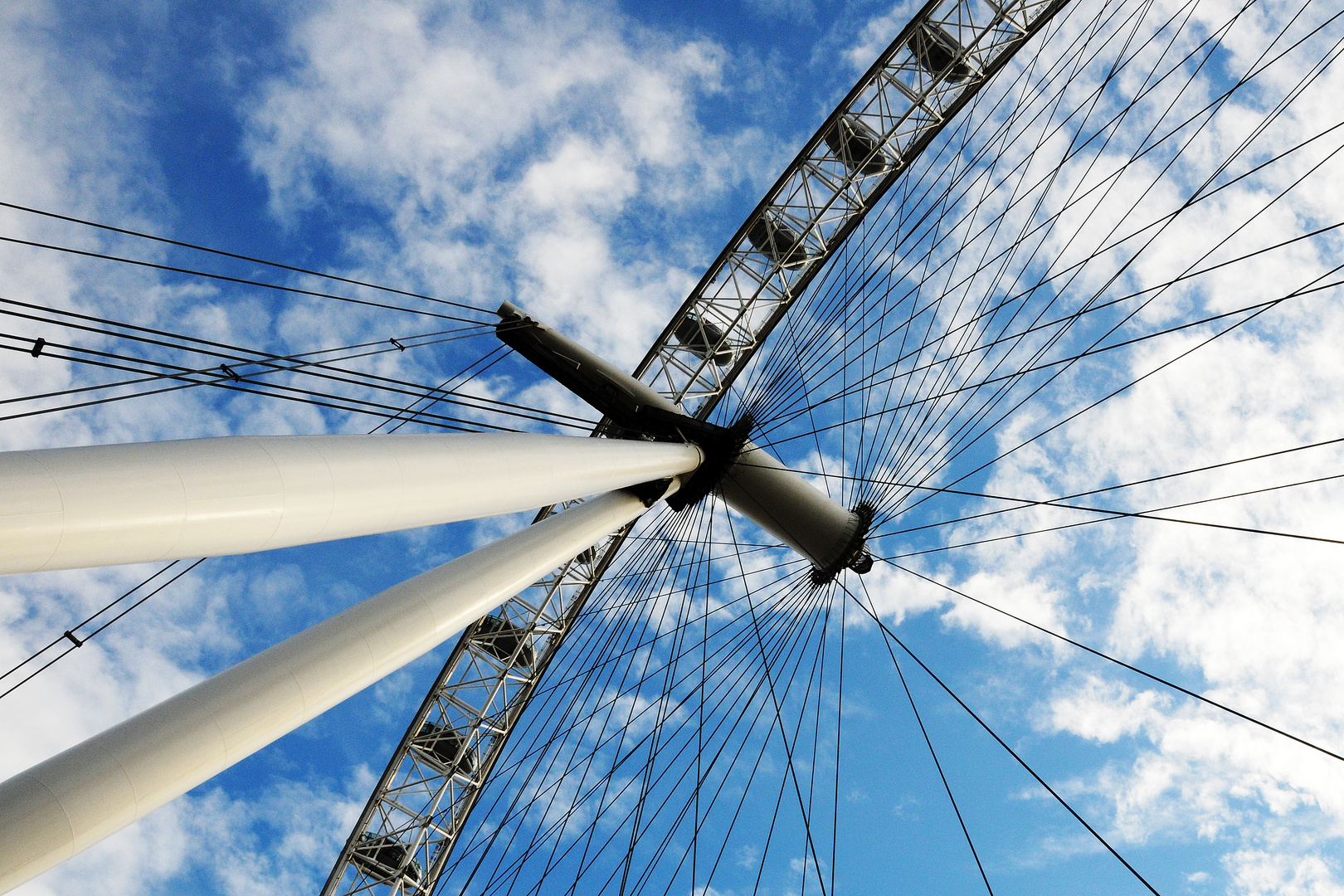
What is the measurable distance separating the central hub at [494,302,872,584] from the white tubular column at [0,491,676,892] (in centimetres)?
561

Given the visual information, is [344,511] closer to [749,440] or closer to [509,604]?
[749,440]

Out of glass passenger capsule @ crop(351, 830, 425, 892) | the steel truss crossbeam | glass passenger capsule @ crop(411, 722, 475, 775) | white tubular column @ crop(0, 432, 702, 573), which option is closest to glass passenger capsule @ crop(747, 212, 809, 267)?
the steel truss crossbeam

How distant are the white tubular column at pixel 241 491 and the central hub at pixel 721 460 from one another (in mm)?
7413

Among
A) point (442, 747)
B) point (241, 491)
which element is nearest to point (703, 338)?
point (442, 747)

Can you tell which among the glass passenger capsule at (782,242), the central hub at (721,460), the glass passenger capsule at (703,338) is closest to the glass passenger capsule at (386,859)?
the central hub at (721,460)

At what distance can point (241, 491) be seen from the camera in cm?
617

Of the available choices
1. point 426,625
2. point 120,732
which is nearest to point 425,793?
point 426,625

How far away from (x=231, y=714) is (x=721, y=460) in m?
10.4

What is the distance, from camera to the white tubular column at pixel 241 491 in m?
5.07

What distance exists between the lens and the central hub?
16.3 m

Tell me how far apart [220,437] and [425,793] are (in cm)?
1872

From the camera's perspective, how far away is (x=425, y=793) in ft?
73.7

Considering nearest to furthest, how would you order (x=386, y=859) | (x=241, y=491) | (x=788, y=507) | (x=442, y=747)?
1. (x=241, y=491)
2. (x=788, y=507)
3. (x=386, y=859)
4. (x=442, y=747)

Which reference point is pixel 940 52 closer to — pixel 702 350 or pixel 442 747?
pixel 702 350
